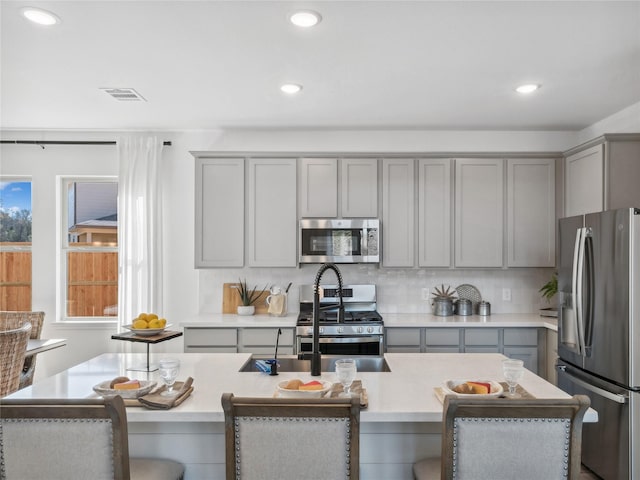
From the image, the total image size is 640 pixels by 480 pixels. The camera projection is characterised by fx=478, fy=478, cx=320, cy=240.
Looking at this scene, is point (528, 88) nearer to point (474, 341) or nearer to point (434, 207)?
point (434, 207)

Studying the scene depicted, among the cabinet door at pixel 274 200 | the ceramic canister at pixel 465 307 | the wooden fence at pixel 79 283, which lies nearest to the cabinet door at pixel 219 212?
the cabinet door at pixel 274 200

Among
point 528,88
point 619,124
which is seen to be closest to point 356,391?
point 528,88

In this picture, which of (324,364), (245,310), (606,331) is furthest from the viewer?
(245,310)

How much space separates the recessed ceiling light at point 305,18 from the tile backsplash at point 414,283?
259 cm

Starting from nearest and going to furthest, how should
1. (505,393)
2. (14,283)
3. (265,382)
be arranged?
Answer: 1. (505,393)
2. (265,382)
3. (14,283)

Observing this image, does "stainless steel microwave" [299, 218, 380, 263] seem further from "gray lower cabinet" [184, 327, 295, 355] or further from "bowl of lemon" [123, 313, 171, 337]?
"bowl of lemon" [123, 313, 171, 337]

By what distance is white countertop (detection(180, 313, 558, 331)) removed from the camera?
397cm

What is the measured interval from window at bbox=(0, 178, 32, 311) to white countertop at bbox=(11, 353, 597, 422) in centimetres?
262

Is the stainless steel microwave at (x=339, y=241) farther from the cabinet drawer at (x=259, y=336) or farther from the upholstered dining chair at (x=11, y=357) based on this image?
the upholstered dining chair at (x=11, y=357)

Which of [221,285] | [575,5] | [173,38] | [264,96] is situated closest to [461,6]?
[575,5]

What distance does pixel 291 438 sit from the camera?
1.48 metres

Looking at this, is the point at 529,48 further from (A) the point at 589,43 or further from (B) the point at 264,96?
(B) the point at 264,96

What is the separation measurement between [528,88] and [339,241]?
74.8 inches

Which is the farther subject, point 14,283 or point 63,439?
point 14,283
